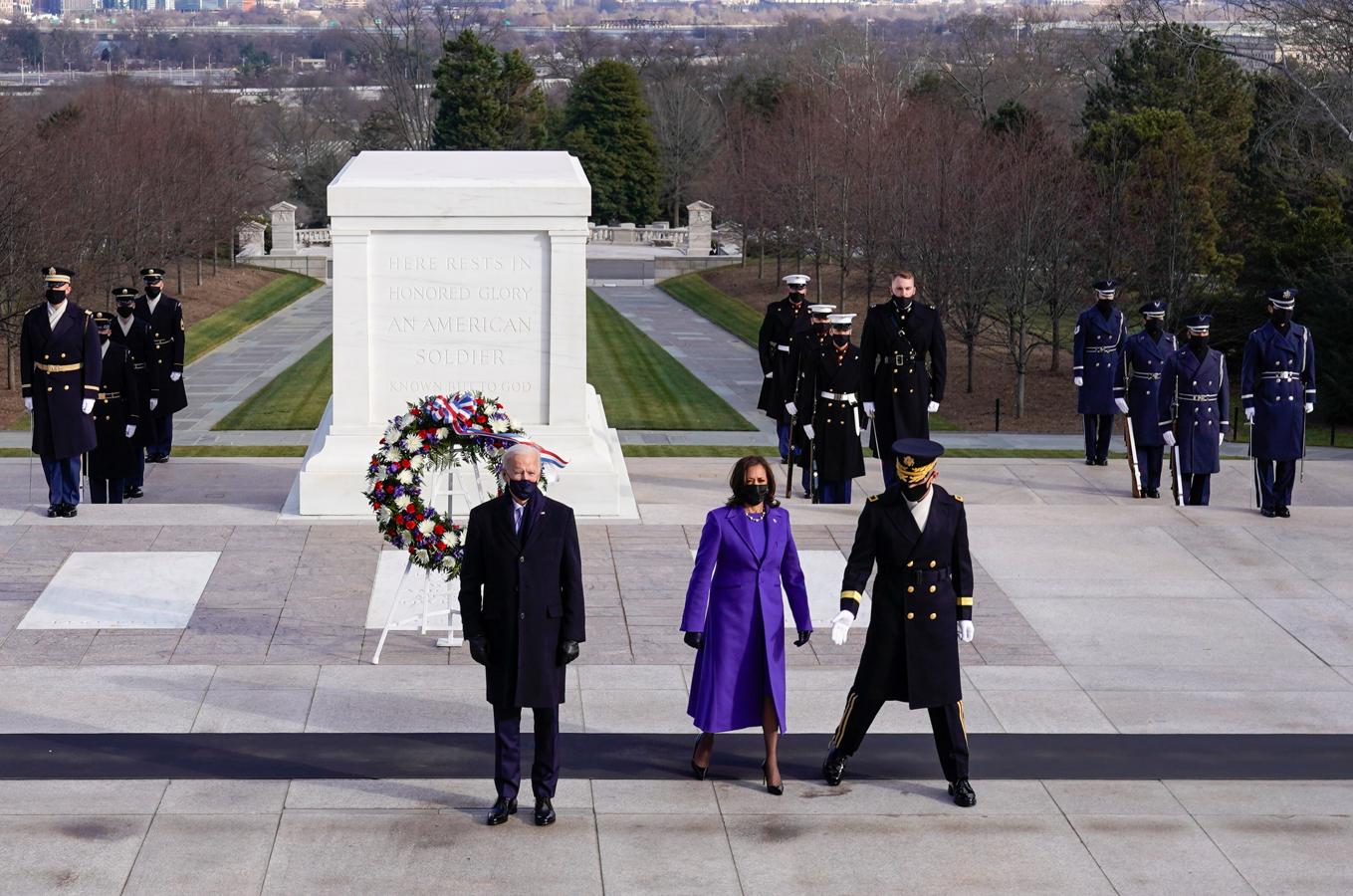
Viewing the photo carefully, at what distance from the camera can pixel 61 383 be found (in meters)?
14.0

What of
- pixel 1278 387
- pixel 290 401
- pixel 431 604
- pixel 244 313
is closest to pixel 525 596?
pixel 431 604

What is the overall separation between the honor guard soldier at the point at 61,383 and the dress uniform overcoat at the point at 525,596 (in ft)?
22.3

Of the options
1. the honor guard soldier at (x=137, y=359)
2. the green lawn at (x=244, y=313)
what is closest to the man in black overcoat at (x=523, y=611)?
the honor guard soldier at (x=137, y=359)

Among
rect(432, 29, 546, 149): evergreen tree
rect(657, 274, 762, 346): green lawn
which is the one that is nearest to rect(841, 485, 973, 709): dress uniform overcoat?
rect(657, 274, 762, 346): green lawn

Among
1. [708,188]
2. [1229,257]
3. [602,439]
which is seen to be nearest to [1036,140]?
[1229,257]

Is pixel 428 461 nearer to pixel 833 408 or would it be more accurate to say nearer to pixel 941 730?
pixel 941 730

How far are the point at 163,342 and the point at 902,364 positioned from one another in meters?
6.64

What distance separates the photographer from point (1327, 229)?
101 feet

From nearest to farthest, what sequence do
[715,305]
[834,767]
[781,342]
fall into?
[834,767]
[781,342]
[715,305]

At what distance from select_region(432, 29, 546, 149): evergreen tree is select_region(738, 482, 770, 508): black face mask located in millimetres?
56904

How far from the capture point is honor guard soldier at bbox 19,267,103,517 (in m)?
13.9

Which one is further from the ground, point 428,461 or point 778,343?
point 428,461

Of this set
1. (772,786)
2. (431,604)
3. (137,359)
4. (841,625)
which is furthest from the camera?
(137,359)

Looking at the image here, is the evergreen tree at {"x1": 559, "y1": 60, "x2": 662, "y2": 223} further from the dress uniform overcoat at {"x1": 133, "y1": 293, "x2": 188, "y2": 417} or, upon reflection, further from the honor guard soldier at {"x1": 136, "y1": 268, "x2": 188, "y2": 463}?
the dress uniform overcoat at {"x1": 133, "y1": 293, "x2": 188, "y2": 417}
